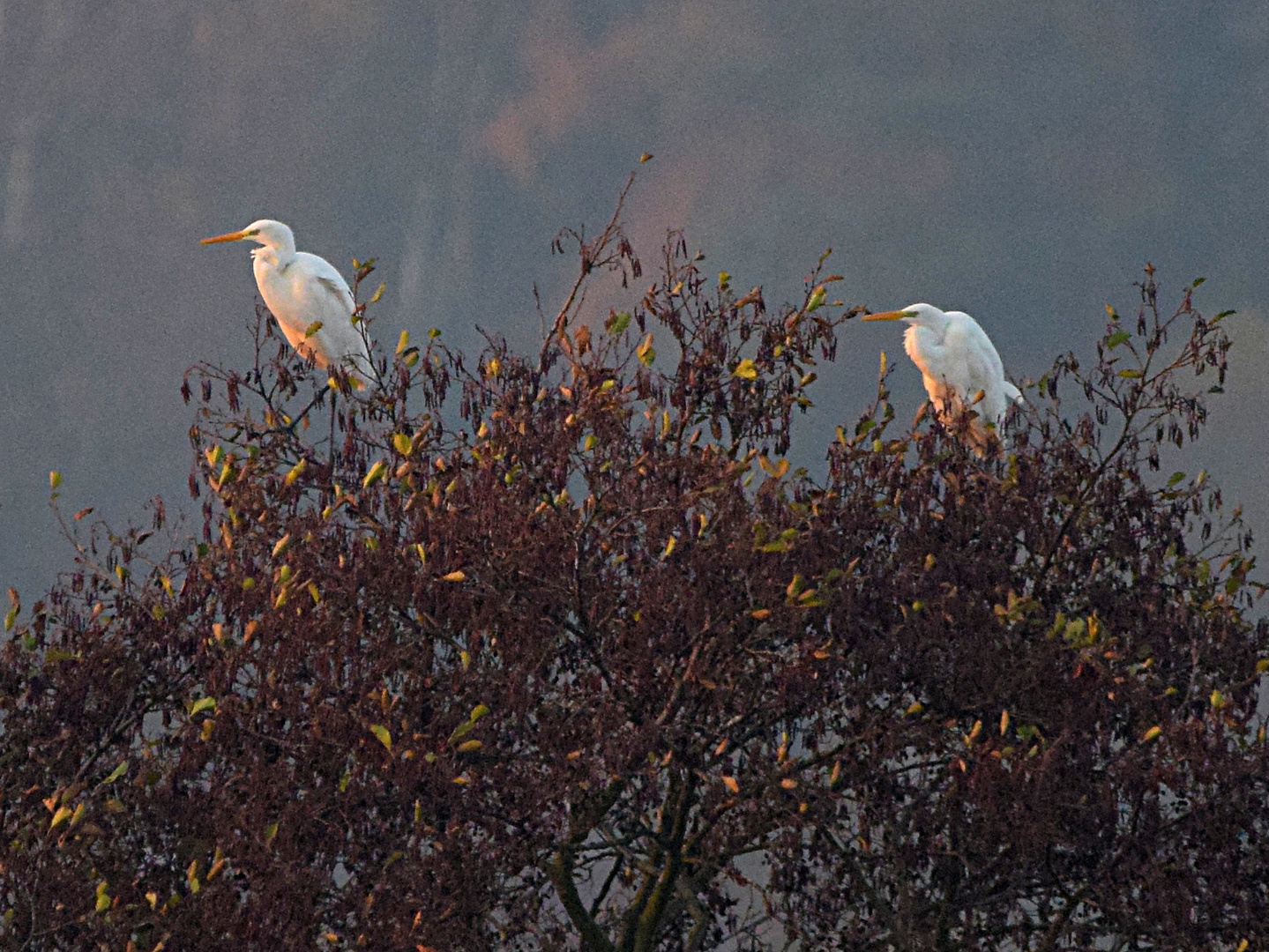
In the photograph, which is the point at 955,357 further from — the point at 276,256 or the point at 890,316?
the point at 276,256

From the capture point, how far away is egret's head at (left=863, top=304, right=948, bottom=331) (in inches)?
551

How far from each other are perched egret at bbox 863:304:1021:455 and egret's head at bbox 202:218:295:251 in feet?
19.5

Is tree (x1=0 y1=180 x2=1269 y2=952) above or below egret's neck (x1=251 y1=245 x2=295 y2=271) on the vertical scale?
below

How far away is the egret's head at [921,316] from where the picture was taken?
1399 cm

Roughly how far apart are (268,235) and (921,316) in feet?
20.8

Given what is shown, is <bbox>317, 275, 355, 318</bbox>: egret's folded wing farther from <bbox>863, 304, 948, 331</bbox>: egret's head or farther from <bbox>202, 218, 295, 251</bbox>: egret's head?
<bbox>863, 304, 948, 331</bbox>: egret's head

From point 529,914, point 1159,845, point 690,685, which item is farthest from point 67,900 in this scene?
point 1159,845

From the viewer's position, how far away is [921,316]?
46.1 ft

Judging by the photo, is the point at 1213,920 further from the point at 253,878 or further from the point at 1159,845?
the point at 253,878

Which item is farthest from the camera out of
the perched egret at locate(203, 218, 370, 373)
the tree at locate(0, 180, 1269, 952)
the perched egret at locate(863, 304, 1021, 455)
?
the perched egret at locate(203, 218, 370, 373)

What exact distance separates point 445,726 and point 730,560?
5.38 feet

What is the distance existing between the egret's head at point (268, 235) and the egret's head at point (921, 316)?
18.6 ft

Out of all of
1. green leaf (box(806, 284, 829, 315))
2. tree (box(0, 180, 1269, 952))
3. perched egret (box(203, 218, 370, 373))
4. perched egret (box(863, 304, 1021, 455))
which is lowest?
tree (box(0, 180, 1269, 952))

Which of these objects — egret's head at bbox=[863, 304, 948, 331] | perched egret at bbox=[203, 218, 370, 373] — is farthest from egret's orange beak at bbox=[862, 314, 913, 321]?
perched egret at bbox=[203, 218, 370, 373]
